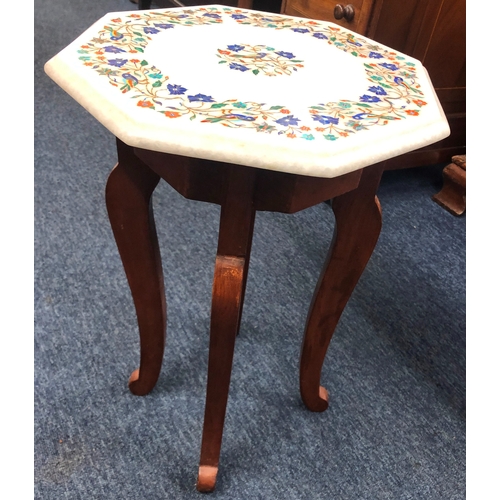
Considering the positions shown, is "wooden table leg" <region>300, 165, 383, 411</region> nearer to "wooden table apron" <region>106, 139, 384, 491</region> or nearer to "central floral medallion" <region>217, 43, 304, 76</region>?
"wooden table apron" <region>106, 139, 384, 491</region>

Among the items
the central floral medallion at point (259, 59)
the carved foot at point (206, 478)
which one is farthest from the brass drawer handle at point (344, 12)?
the carved foot at point (206, 478)

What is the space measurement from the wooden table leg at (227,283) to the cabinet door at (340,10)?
863 millimetres

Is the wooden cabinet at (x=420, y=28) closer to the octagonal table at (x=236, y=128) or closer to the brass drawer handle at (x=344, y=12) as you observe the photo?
the brass drawer handle at (x=344, y=12)

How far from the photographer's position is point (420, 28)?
1329 mm

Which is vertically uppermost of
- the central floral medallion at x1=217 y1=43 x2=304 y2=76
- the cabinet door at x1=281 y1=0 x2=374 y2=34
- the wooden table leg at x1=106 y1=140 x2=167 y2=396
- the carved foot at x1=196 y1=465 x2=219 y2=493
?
the central floral medallion at x1=217 y1=43 x2=304 y2=76

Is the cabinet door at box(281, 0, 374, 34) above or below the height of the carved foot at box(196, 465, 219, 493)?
above

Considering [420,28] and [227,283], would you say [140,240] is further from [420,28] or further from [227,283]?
[420,28]

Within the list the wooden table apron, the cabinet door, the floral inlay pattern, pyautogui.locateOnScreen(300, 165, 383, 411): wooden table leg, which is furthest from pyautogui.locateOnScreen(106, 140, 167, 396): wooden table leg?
the cabinet door

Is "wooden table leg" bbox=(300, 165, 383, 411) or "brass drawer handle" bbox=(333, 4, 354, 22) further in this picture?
"brass drawer handle" bbox=(333, 4, 354, 22)

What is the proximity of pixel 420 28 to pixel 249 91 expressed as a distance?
0.93 m

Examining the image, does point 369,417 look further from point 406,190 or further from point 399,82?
point 406,190

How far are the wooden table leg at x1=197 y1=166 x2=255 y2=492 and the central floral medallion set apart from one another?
0.18m

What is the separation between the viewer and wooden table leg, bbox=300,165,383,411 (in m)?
0.68

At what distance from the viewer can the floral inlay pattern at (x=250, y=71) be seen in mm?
541
